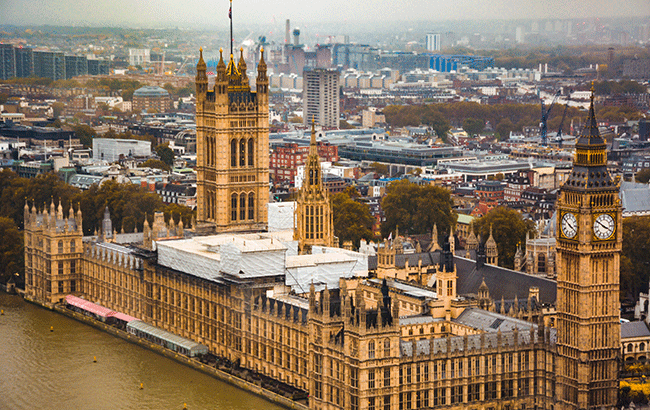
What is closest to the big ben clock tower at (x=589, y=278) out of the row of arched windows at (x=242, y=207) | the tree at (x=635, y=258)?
the tree at (x=635, y=258)

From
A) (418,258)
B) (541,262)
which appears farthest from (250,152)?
(541,262)

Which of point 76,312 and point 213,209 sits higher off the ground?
point 213,209

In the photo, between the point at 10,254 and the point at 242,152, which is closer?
the point at 242,152

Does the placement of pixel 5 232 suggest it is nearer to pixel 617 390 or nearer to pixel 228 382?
pixel 228 382

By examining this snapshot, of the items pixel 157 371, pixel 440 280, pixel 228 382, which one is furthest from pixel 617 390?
pixel 157 371

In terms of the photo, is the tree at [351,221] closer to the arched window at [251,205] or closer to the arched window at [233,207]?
the arched window at [251,205]

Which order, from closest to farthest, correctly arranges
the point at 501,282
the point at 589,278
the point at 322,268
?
the point at 589,278, the point at 322,268, the point at 501,282

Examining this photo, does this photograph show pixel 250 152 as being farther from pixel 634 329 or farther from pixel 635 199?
pixel 635 199
